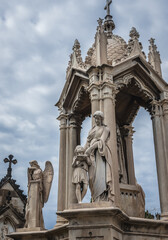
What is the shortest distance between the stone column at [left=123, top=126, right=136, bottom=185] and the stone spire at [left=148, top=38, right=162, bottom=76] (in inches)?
105

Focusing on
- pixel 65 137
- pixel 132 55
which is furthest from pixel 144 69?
pixel 65 137

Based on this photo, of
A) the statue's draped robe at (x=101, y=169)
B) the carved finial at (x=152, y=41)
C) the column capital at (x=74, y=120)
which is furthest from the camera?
the carved finial at (x=152, y=41)

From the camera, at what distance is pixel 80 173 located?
340 inches

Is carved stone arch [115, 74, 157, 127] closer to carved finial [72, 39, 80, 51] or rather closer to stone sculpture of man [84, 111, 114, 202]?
carved finial [72, 39, 80, 51]

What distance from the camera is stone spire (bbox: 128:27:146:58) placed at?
13.0 metres

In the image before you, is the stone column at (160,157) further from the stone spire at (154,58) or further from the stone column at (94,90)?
the stone column at (94,90)

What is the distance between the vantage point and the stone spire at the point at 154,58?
44.7ft

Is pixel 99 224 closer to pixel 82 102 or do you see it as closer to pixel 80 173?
pixel 80 173

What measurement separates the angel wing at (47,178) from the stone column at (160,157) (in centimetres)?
363

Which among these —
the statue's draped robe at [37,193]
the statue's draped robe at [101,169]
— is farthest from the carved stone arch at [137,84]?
the statue's draped robe at [37,193]

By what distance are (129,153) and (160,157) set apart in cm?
222

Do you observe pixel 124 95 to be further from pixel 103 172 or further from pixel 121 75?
pixel 103 172

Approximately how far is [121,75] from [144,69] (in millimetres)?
1029

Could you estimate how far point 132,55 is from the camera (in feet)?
42.4
